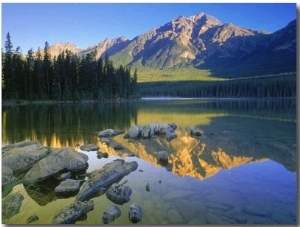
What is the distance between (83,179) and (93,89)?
33.9 meters

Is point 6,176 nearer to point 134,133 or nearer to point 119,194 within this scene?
point 119,194

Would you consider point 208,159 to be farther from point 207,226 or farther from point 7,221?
point 7,221

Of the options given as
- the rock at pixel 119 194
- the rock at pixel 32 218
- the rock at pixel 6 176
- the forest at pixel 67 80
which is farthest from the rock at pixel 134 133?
the forest at pixel 67 80

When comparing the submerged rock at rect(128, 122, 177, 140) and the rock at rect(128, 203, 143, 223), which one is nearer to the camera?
the rock at rect(128, 203, 143, 223)

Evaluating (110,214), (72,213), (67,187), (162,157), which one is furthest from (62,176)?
(162,157)

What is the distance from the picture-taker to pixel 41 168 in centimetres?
591

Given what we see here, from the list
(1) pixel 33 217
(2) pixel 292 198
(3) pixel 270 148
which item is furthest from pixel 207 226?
(3) pixel 270 148

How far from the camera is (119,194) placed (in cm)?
496

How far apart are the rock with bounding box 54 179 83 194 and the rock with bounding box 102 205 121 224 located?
1.13 m

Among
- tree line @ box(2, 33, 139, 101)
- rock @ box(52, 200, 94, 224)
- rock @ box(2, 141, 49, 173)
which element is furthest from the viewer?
tree line @ box(2, 33, 139, 101)

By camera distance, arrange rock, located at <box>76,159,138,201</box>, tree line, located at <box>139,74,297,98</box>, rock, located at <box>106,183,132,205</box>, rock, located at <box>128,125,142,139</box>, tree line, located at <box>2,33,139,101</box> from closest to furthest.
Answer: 1. rock, located at <box>106,183,132,205</box>
2. rock, located at <box>76,159,138,201</box>
3. rock, located at <box>128,125,142,139</box>
4. tree line, located at <box>2,33,139,101</box>
5. tree line, located at <box>139,74,297,98</box>

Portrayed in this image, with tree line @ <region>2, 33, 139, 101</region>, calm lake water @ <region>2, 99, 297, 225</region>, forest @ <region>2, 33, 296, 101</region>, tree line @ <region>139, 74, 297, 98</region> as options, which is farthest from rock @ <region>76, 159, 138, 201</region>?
tree line @ <region>139, 74, 297, 98</region>

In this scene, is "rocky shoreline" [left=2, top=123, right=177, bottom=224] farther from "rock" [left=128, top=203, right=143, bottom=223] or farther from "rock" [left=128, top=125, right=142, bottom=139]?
"rock" [left=128, top=125, right=142, bottom=139]

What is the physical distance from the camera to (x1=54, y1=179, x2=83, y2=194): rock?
5262 millimetres
